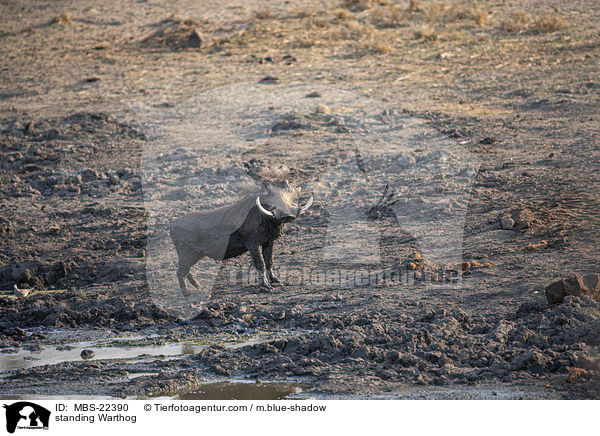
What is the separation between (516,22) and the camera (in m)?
15.9

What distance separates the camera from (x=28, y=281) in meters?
8.95

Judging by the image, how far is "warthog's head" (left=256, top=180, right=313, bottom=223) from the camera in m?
7.61

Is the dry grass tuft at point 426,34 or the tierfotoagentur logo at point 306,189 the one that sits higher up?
the dry grass tuft at point 426,34

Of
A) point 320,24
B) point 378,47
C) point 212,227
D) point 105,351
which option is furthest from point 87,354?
point 320,24

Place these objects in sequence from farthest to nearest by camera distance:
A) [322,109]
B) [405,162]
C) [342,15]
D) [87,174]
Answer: [342,15] < [322,109] < [87,174] < [405,162]

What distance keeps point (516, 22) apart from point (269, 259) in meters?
9.65

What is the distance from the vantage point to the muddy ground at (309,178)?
6.55 meters

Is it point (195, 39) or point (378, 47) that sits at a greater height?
point (378, 47)

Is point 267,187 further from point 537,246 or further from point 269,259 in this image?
point 537,246

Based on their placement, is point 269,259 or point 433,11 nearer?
point 269,259

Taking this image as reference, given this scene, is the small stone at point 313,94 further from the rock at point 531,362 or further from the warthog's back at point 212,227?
the rock at point 531,362

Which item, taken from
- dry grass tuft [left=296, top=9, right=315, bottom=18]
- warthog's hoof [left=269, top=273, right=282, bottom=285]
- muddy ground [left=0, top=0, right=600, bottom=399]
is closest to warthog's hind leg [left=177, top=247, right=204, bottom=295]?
muddy ground [left=0, top=0, right=600, bottom=399]
